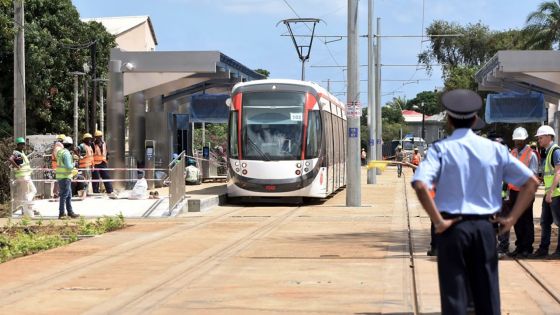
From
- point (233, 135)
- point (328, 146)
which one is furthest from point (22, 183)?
point (328, 146)

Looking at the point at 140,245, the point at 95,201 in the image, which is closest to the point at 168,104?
the point at 95,201

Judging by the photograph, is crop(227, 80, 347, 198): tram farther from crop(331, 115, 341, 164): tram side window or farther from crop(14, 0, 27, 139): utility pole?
crop(14, 0, 27, 139): utility pole

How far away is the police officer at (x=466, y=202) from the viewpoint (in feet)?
16.9

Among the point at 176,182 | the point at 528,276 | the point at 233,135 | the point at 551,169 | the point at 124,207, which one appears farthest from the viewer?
the point at 233,135

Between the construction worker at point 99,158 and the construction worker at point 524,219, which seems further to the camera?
the construction worker at point 99,158

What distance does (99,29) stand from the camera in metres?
53.3

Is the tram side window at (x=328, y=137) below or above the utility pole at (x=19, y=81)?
below

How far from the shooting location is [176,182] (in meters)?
19.5

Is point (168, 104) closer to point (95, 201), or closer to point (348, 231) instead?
point (95, 201)

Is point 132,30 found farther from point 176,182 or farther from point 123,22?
point 176,182

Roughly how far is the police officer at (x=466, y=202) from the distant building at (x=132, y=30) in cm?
6944

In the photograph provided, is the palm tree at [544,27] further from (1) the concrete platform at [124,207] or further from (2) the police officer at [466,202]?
(2) the police officer at [466,202]

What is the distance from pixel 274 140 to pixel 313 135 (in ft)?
3.43

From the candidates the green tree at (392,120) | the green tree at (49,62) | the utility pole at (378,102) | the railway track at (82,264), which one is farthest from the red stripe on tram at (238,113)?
the green tree at (392,120)
